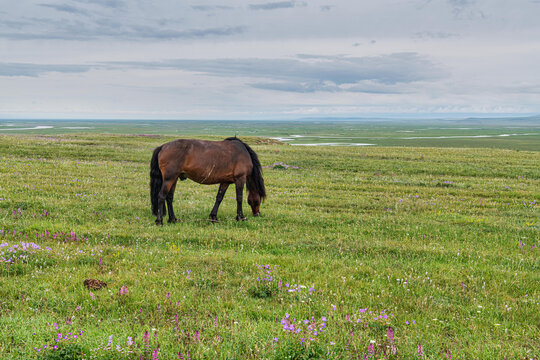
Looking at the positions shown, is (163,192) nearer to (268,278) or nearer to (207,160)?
(207,160)

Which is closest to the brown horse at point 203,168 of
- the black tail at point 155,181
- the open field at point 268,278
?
the black tail at point 155,181

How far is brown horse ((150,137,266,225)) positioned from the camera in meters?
12.8

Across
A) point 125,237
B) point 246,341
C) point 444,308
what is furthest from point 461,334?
point 125,237

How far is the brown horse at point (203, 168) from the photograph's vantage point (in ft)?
41.8

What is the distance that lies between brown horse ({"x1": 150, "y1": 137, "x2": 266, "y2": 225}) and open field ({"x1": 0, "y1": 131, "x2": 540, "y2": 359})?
89 centimetres

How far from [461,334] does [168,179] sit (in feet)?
32.3

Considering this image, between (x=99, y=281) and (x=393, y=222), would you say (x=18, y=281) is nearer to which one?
(x=99, y=281)

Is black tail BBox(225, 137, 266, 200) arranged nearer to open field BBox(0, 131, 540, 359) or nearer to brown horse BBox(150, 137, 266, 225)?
brown horse BBox(150, 137, 266, 225)

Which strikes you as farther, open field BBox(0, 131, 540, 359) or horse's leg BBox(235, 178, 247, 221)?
horse's leg BBox(235, 178, 247, 221)

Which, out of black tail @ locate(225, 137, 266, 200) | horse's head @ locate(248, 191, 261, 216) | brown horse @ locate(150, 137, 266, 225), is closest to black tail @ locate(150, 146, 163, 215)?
brown horse @ locate(150, 137, 266, 225)

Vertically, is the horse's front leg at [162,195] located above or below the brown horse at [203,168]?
below

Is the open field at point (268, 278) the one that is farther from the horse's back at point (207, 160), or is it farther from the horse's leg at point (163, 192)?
the horse's back at point (207, 160)

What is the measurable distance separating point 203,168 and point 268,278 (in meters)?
6.58

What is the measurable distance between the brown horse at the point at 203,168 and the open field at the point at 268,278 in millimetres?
893
